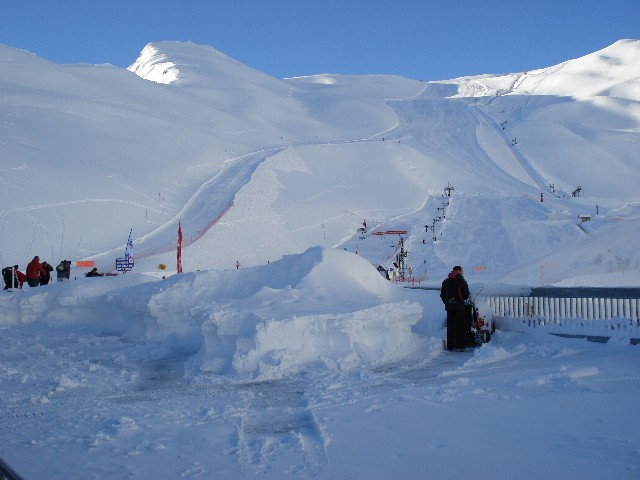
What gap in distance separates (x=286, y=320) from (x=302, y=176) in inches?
1271

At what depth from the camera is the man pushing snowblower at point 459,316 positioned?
10.8 meters

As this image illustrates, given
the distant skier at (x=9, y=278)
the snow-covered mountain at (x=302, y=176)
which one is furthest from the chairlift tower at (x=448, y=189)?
the distant skier at (x=9, y=278)

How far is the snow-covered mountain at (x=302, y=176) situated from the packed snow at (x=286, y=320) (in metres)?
0.17

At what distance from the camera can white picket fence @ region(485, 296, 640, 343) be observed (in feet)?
34.0

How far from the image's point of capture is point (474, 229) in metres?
32.9

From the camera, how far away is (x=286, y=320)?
29.6 ft

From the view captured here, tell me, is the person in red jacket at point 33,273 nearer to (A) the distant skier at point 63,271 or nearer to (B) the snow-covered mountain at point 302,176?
(A) the distant skier at point 63,271

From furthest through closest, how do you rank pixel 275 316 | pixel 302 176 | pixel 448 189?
pixel 448 189
pixel 302 176
pixel 275 316

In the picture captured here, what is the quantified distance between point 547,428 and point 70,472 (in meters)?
3.81

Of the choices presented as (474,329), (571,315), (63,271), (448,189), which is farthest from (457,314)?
(448,189)

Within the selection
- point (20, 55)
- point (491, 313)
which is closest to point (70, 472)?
point (491, 313)

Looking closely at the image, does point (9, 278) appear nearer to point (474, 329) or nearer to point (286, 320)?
point (286, 320)

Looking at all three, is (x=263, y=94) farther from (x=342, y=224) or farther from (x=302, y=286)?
(x=302, y=286)

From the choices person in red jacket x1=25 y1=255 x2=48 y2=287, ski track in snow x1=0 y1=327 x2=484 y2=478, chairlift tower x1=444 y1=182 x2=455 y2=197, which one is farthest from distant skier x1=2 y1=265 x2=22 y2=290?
chairlift tower x1=444 y1=182 x2=455 y2=197
